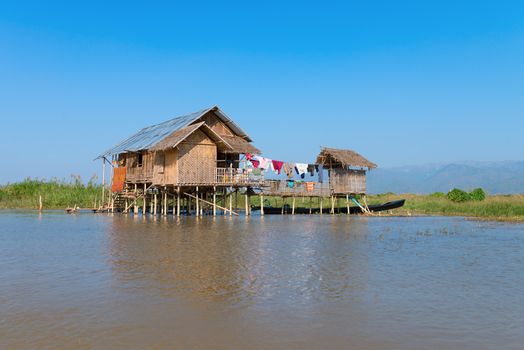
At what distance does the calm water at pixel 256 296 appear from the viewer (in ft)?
17.6

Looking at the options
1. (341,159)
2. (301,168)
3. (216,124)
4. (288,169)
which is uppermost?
(216,124)

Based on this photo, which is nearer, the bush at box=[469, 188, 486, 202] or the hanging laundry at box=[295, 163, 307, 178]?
the hanging laundry at box=[295, 163, 307, 178]

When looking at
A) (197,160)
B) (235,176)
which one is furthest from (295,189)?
(197,160)

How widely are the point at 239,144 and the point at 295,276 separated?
19156 millimetres

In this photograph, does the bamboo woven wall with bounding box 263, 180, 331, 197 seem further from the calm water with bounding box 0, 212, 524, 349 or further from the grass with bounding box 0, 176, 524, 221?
the calm water with bounding box 0, 212, 524, 349

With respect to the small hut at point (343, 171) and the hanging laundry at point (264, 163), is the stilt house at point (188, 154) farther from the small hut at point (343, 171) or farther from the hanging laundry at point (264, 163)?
the small hut at point (343, 171)

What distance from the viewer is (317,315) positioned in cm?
630

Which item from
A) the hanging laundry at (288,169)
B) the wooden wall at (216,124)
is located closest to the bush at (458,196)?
the hanging laundry at (288,169)

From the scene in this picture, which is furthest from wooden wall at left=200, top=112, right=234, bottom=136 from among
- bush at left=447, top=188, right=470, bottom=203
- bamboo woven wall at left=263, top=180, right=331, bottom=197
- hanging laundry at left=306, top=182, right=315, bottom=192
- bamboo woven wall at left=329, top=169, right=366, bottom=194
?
bush at left=447, top=188, right=470, bottom=203

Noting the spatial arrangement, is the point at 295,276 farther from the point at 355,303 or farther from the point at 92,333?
the point at 92,333

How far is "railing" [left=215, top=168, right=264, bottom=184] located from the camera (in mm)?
25734

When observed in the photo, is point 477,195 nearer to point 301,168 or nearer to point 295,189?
point 301,168

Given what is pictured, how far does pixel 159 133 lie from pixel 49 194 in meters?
14.5

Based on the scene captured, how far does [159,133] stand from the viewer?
28.4 meters
